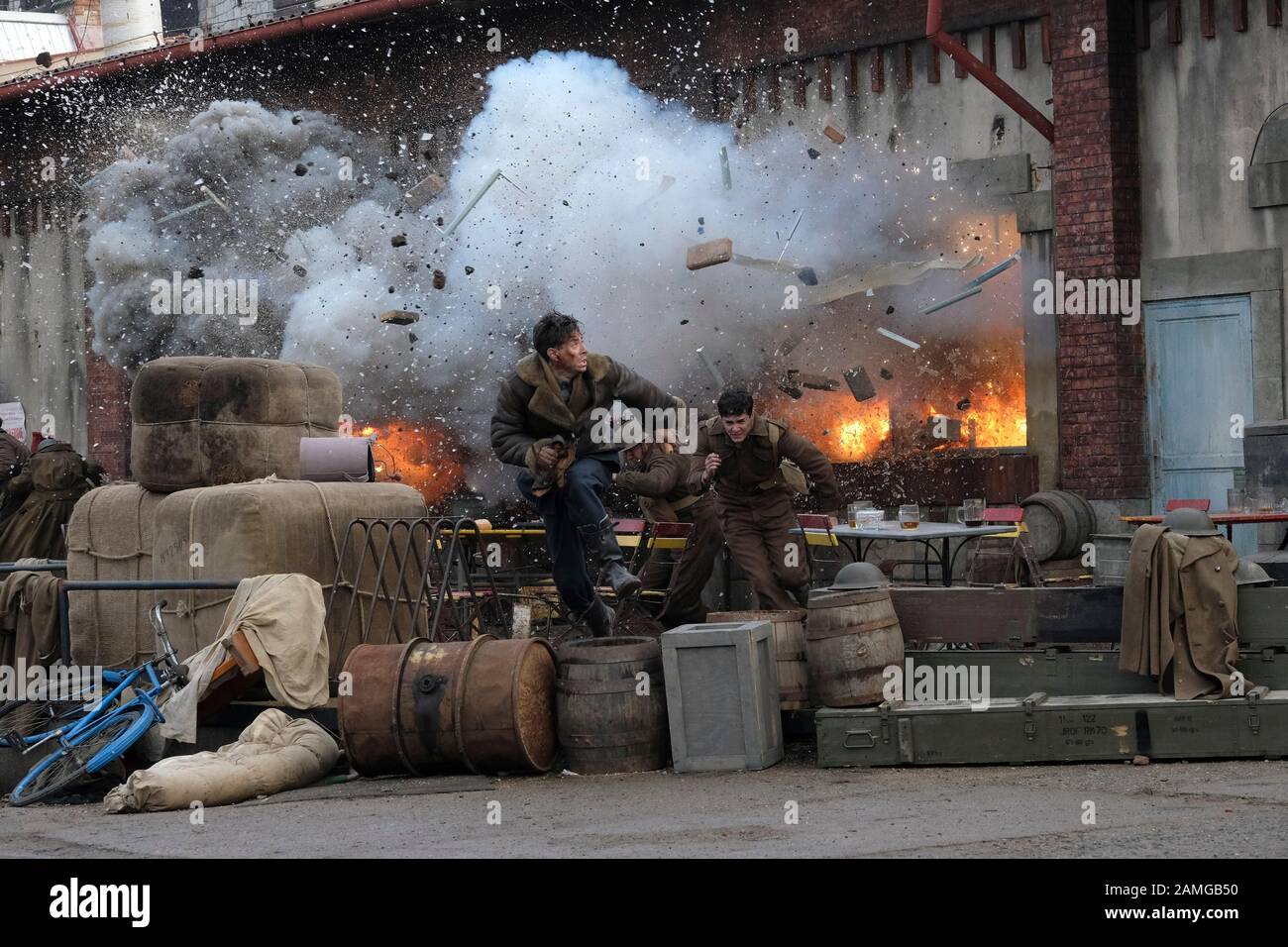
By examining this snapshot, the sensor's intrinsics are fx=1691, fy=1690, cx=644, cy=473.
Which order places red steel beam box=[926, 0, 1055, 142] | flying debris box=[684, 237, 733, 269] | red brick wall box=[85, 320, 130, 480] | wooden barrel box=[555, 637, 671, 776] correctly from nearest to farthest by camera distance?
1. wooden barrel box=[555, 637, 671, 776]
2. red steel beam box=[926, 0, 1055, 142]
3. flying debris box=[684, 237, 733, 269]
4. red brick wall box=[85, 320, 130, 480]

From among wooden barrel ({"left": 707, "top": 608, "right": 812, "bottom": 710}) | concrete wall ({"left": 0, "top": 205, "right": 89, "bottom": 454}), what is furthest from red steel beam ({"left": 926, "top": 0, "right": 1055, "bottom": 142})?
concrete wall ({"left": 0, "top": 205, "right": 89, "bottom": 454})

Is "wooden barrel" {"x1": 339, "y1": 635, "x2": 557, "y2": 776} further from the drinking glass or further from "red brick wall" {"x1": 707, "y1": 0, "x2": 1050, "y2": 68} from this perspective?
"red brick wall" {"x1": 707, "y1": 0, "x2": 1050, "y2": 68}

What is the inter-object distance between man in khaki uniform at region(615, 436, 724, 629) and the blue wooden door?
186 inches

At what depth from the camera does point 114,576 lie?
1161 centimetres

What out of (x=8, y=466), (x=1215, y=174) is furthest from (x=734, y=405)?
(x=8, y=466)

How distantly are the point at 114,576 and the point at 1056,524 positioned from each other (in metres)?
7.69

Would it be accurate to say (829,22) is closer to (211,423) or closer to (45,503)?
(211,423)

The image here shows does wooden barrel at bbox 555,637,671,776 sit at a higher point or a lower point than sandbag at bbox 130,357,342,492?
Result: lower

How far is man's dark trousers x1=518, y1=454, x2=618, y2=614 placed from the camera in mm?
10219

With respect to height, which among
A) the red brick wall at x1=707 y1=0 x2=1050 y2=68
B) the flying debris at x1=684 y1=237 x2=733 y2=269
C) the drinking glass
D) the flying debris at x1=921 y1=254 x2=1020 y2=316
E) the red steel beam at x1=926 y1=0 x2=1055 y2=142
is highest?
the red brick wall at x1=707 y1=0 x2=1050 y2=68

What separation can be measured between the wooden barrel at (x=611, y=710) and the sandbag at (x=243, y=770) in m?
1.47

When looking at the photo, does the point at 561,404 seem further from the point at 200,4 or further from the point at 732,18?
the point at 200,4

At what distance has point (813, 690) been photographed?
934cm

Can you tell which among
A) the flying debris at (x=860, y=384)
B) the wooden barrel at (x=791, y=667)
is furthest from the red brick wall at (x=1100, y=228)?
the wooden barrel at (x=791, y=667)
